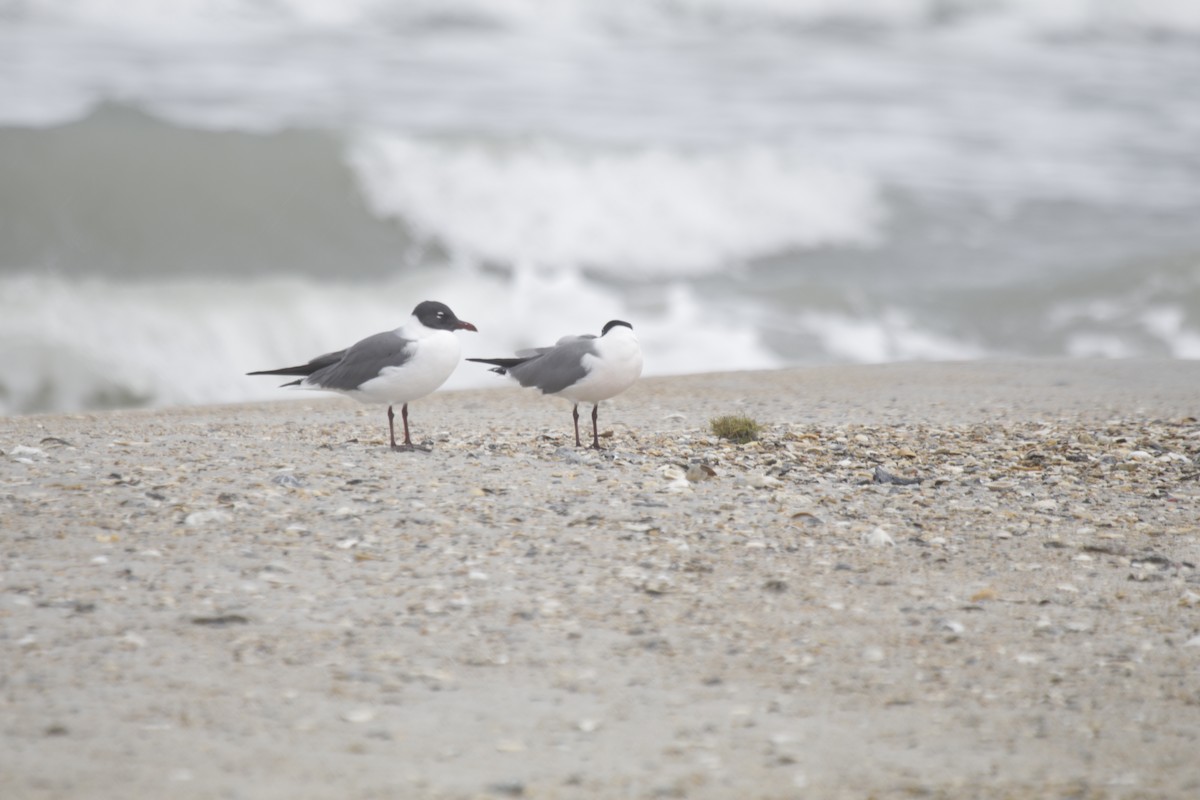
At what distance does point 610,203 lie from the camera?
741 inches

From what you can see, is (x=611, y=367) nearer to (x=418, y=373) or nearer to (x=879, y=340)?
(x=418, y=373)

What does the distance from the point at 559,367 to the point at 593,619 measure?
2.33 metres

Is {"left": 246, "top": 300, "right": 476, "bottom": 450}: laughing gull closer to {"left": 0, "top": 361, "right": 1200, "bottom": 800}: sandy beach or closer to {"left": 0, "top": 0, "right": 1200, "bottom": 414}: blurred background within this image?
{"left": 0, "top": 361, "right": 1200, "bottom": 800}: sandy beach

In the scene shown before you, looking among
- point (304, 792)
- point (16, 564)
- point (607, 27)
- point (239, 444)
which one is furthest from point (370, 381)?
point (607, 27)

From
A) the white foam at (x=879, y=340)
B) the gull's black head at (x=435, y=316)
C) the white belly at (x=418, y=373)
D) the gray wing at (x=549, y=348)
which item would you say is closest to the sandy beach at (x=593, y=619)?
the white belly at (x=418, y=373)

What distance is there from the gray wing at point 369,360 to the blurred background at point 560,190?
5.39 m

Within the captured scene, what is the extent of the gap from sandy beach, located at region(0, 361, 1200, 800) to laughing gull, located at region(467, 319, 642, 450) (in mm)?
313

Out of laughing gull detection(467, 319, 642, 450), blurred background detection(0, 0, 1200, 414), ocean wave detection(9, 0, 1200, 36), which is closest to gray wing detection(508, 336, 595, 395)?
laughing gull detection(467, 319, 642, 450)

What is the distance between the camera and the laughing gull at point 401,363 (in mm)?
6270

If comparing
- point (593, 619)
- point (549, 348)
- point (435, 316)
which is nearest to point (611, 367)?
point (549, 348)

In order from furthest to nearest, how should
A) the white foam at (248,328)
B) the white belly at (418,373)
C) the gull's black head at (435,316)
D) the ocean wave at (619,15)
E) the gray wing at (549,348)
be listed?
the ocean wave at (619,15), the white foam at (248,328), the gray wing at (549,348), the gull's black head at (435,316), the white belly at (418,373)

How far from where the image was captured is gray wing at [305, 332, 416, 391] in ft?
20.6

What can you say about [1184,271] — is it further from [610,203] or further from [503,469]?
[503,469]

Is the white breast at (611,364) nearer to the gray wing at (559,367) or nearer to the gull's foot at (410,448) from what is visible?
the gray wing at (559,367)
